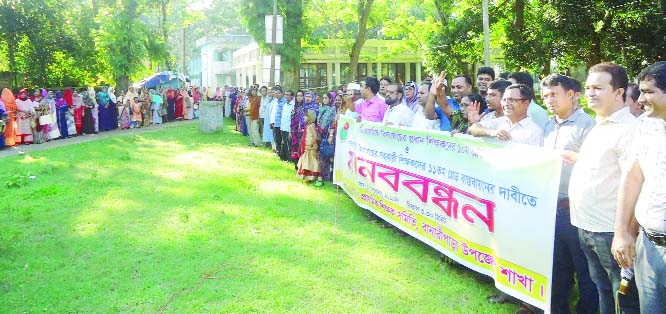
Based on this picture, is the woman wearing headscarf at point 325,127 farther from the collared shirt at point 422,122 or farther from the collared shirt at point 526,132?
the collared shirt at point 526,132

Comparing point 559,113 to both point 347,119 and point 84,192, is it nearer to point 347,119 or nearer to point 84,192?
point 347,119

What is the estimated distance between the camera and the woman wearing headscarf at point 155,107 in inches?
952

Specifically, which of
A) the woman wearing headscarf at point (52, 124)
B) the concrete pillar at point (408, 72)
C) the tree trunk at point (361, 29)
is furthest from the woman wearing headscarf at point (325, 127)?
the concrete pillar at point (408, 72)

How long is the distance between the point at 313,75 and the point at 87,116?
1833 centimetres

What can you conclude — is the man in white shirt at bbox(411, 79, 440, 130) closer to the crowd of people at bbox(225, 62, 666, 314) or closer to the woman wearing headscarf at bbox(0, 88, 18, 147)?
the crowd of people at bbox(225, 62, 666, 314)

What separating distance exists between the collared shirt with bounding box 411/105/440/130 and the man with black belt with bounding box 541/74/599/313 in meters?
2.23

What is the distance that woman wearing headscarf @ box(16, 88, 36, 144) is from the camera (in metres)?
15.7

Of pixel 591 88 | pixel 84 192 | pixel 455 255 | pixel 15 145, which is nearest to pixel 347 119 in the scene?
pixel 455 255

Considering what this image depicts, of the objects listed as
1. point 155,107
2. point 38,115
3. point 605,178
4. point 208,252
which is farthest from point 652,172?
point 155,107

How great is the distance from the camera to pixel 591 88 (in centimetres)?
315

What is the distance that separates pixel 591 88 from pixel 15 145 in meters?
16.3

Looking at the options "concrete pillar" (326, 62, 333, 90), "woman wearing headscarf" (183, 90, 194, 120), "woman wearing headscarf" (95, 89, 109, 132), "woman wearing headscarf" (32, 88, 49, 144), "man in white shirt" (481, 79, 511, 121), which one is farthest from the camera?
"concrete pillar" (326, 62, 333, 90)

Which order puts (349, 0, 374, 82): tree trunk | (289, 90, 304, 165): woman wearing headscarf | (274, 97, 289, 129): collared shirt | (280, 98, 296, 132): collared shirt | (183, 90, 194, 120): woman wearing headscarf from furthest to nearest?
(183, 90, 194, 120): woman wearing headscarf < (349, 0, 374, 82): tree trunk < (274, 97, 289, 129): collared shirt < (280, 98, 296, 132): collared shirt < (289, 90, 304, 165): woman wearing headscarf

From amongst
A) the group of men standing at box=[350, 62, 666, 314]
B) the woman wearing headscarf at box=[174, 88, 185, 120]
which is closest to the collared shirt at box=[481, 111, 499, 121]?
the group of men standing at box=[350, 62, 666, 314]
